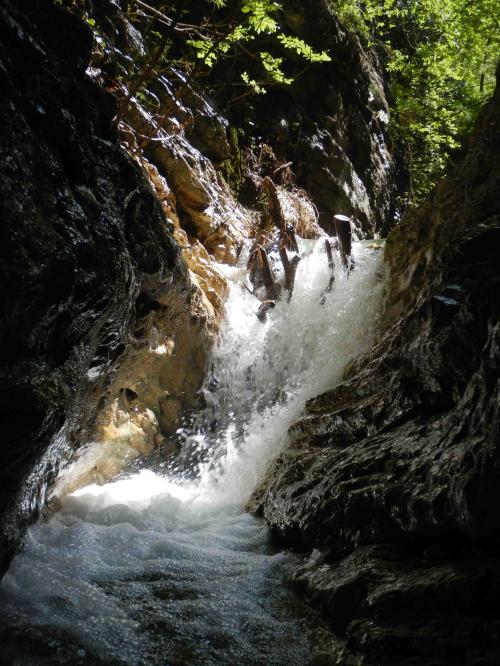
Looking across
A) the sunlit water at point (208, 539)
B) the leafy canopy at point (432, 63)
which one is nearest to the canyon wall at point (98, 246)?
the sunlit water at point (208, 539)

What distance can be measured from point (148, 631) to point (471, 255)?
11.1 feet

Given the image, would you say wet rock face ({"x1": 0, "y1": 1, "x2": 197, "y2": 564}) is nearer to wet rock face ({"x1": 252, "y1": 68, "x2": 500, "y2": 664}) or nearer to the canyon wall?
the canyon wall

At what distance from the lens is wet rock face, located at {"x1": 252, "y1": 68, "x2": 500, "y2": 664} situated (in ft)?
6.86

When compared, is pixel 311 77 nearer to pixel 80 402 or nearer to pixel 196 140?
pixel 196 140

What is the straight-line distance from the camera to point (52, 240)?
2.86 m

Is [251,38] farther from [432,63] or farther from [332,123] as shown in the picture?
[432,63]

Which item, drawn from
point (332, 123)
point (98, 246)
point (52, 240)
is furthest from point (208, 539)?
point (332, 123)

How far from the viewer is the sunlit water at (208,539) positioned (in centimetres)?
236

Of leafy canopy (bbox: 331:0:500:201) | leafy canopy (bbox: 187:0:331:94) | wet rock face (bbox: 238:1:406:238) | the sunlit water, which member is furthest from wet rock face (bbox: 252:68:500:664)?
leafy canopy (bbox: 331:0:500:201)

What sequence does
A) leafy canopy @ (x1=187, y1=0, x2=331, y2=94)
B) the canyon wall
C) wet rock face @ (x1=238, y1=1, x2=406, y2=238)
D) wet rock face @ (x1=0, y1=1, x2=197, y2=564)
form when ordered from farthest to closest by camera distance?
wet rock face @ (x1=238, y1=1, x2=406, y2=238), leafy canopy @ (x1=187, y1=0, x2=331, y2=94), the canyon wall, wet rock face @ (x1=0, y1=1, x2=197, y2=564)

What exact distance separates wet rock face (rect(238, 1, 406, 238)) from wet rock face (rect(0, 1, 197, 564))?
A: 28.8ft

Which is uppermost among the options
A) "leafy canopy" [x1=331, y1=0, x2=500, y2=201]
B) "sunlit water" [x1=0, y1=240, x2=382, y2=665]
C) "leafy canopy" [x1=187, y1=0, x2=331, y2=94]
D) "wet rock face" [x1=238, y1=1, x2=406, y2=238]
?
"leafy canopy" [x1=331, y1=0, x2=500, y2=201]

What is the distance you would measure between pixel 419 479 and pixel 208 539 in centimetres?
239

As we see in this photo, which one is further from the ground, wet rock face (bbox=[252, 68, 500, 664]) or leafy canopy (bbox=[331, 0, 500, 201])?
leafy canopy (bbox=[331, 0, 500, 201])
